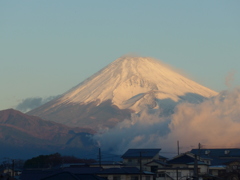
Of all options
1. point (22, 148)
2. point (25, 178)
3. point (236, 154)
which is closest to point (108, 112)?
point (22, 148)

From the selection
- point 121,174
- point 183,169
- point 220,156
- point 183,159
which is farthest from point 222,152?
point 121,174

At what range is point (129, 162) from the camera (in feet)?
251

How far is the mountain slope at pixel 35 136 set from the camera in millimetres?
143375

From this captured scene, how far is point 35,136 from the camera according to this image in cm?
15688

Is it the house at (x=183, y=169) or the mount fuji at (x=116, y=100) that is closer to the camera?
the house at (x=183, y=169)

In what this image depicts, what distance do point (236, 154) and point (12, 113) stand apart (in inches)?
3762

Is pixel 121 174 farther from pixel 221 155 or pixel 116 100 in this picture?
pixel 116 100

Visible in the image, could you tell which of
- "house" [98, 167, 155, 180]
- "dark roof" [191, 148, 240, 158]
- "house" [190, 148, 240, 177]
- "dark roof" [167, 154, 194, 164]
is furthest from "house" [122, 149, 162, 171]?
"house" [98, 167, 155, 180]

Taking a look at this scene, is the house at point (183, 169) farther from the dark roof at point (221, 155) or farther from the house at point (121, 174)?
the dark roof at point (221, 155)

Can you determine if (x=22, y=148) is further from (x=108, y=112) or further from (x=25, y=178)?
(x=25, y=178)

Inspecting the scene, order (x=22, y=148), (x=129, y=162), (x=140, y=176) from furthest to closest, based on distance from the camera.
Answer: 1. (x=22, y=148)
2. (x=129, y=162)
3. (x=140, y=176)

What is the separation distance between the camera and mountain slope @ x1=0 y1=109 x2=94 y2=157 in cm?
14338

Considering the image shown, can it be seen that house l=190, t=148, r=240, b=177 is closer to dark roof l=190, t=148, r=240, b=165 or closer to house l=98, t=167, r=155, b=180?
dark roof l=190, t=148, r=240, b=165

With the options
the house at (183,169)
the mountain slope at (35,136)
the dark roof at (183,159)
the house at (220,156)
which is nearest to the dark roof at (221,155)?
the house at (220,156)
